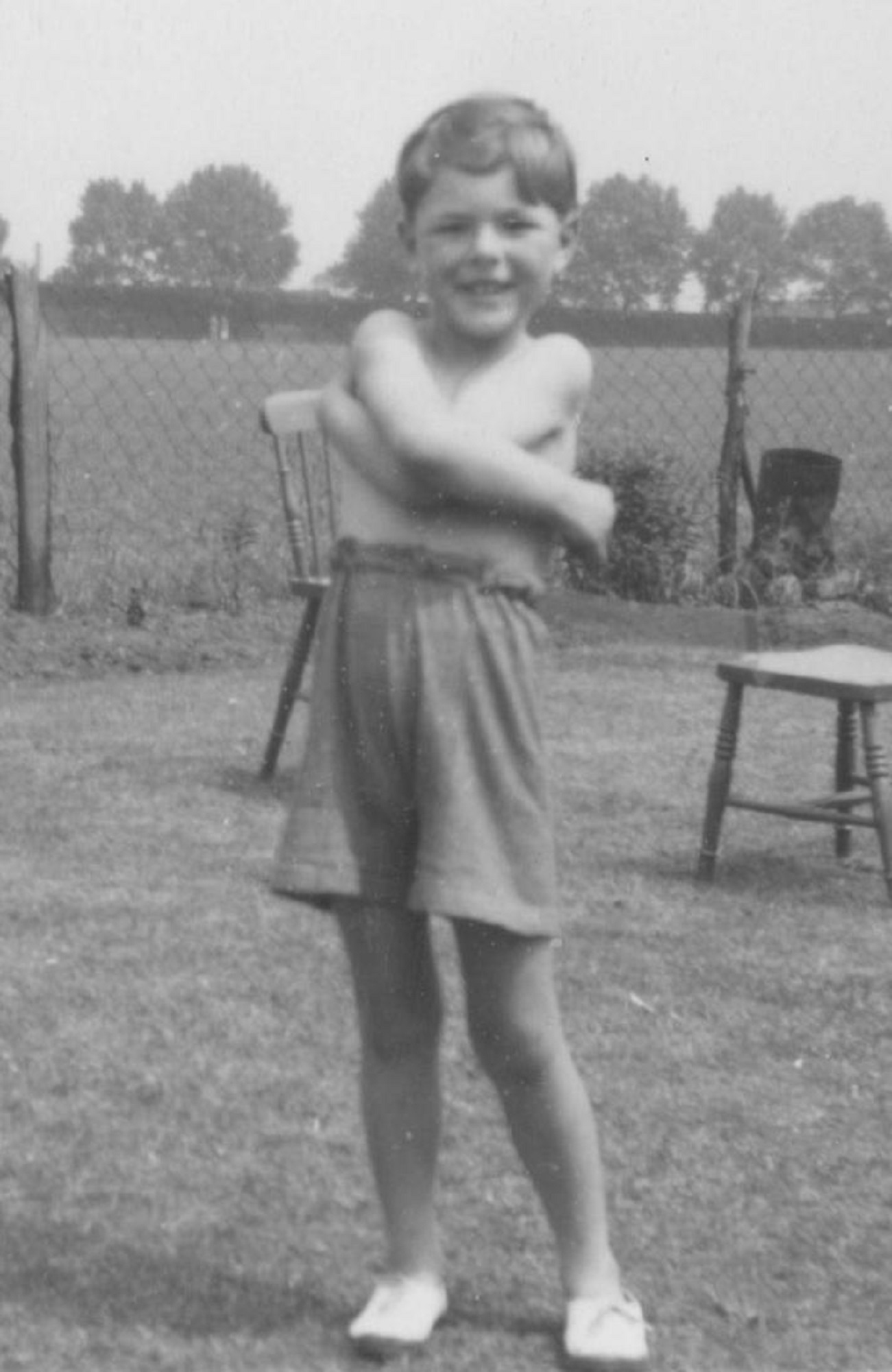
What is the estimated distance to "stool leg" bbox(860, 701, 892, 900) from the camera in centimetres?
568

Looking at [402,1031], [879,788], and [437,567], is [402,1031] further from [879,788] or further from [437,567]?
[879,788]

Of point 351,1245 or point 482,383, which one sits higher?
point 482,383

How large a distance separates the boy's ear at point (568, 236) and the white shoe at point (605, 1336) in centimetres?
134

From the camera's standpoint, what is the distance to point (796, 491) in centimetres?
1145

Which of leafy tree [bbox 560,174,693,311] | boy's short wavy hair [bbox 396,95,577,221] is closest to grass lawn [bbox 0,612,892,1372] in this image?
boy's short wavy hair [bbox 396,95,577,221]

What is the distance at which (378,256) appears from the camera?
5.02 meters

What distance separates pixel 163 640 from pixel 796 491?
363cm

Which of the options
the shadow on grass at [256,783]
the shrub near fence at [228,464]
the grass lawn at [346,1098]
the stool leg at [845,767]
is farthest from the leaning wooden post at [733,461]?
the stool leg at [845,767]

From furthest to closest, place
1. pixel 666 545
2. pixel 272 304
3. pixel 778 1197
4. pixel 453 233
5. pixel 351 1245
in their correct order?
pixel 272 304
pixel 666 545
pixel 778 1197
pixel 351 1245
pixel 453 233

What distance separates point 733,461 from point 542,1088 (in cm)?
863

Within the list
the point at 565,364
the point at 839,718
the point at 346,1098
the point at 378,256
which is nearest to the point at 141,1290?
the point at 346,1098

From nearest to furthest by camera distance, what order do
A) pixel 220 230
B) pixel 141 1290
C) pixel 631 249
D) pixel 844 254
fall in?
pixel 141 1290
pixel 631 249
pixel 220 230
pixel 844 254

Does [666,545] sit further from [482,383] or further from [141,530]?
[482,383]

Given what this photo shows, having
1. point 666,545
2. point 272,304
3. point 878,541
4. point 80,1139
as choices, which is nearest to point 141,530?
point 272,304
